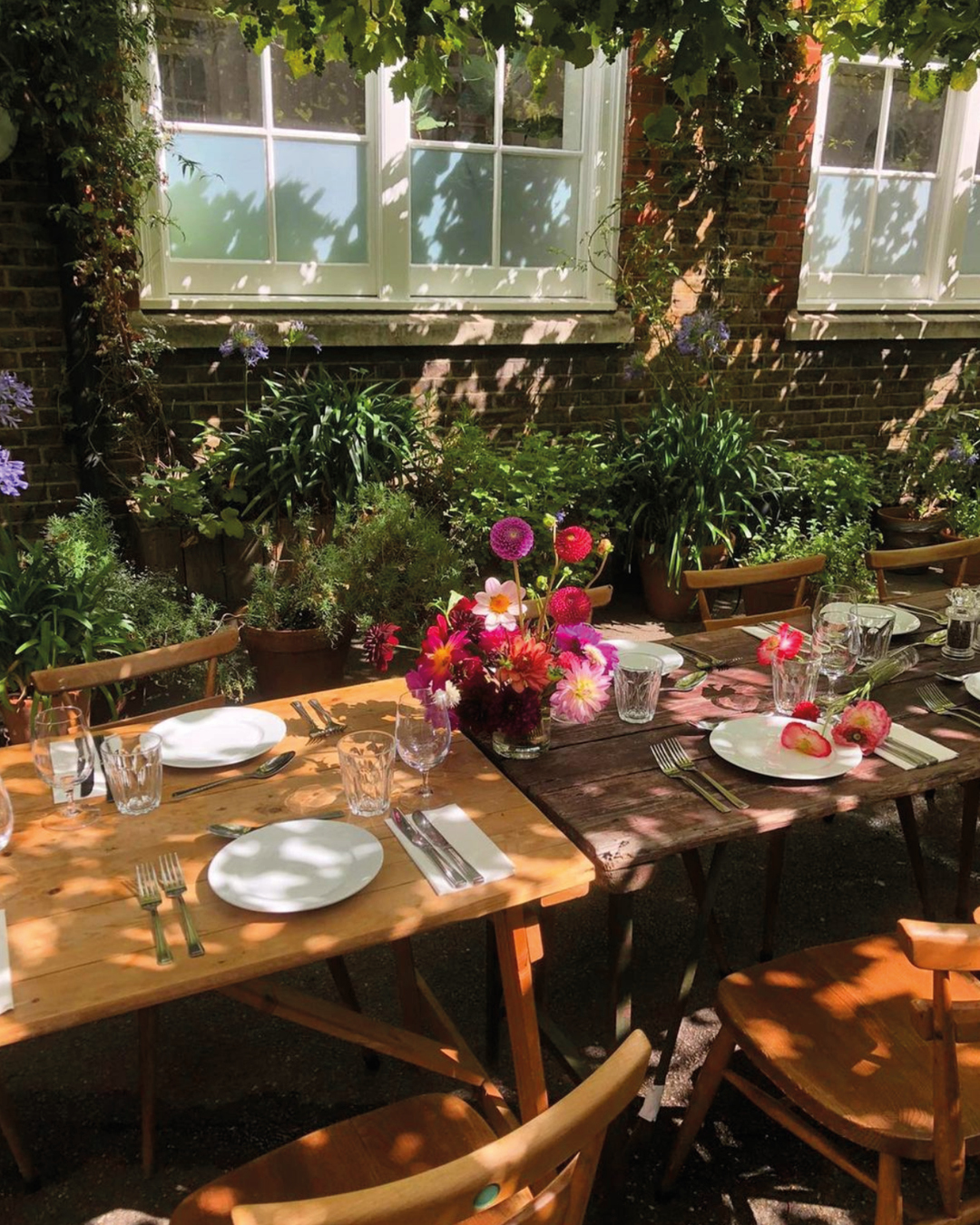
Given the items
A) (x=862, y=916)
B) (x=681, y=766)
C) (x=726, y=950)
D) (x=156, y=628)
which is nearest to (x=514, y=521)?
(x=681, y=766)

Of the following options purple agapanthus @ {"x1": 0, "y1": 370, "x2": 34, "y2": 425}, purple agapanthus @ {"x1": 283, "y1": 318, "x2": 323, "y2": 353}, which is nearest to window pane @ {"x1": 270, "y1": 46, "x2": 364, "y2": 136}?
purple agapanthus @ {"x1": 283, "y1": 318, "x2": 323, "y2": 353}

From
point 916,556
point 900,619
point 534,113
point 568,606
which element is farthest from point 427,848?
point 534,113

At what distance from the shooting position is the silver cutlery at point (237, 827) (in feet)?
5.82

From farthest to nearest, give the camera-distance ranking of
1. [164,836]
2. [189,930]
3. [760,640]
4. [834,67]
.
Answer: [834,67] < [760,640] < [164,836] < [189,930]

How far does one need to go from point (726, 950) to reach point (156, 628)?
238 cm

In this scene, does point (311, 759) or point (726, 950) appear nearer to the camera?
point (311, 759)

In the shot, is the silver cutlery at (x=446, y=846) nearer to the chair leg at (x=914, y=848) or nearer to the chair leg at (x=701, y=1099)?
the chair leg at (x=701, y=1099)

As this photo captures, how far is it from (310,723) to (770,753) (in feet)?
3.30

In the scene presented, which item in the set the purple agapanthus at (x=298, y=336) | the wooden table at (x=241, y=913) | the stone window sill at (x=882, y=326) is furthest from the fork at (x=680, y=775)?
the stone window sill at (x=882, y=326)

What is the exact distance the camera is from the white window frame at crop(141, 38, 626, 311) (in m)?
5.09

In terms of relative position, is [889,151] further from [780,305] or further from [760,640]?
[760,640]

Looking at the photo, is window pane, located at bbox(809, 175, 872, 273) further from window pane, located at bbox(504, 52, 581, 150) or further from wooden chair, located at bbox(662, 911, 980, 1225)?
wooden chair, located at bbox(662, 911, 980, 1225)

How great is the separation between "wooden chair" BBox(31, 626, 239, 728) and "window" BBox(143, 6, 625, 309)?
3079mm

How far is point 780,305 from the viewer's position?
6.54 m
